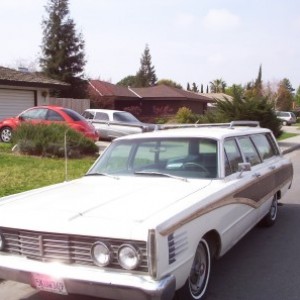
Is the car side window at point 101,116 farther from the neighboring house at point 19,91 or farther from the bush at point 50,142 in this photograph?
the bush at point 50,142

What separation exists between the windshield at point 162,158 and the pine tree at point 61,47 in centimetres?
3709

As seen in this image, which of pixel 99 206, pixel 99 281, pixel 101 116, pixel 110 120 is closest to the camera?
pixel 99 281

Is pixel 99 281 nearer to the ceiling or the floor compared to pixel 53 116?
nearer to the floor

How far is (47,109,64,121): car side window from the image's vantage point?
1672cm

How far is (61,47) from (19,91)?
67.0 ft

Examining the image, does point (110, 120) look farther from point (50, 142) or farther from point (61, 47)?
point (61, 47)

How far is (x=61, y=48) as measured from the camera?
42.7 meters

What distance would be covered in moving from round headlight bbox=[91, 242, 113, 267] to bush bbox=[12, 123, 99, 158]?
1003 centimetres

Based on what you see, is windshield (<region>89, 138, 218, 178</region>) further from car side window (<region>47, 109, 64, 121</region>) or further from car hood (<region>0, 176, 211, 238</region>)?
car side window (<region>47, 109, 64, 121</region>)

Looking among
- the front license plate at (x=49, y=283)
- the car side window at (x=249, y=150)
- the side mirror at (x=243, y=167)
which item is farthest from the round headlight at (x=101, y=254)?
the car side window at (x=249, y=150)

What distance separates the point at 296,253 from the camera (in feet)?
19.6

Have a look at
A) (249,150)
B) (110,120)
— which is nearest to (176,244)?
(249,150)

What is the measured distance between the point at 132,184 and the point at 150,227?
145 cm

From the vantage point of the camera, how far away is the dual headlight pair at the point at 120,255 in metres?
3.64
